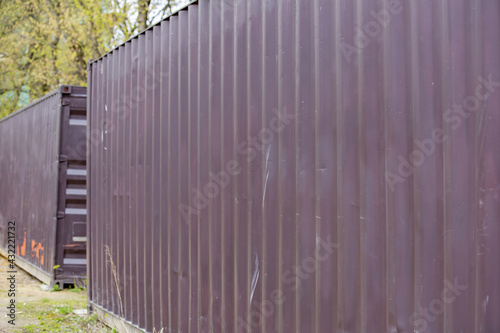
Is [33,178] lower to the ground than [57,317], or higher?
higher

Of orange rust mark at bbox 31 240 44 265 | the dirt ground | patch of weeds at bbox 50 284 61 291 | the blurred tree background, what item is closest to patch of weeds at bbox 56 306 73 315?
the dirt ground

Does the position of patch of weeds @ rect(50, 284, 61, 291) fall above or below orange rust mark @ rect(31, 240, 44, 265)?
below

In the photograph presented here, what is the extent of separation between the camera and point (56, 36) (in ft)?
72.2

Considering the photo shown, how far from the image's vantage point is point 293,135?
3.98 meters

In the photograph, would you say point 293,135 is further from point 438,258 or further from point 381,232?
point 438,258

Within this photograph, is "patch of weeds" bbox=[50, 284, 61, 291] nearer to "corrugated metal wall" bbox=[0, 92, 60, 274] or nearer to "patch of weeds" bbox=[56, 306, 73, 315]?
"corrugated metal wall" bbox=[0, 92, 60, 274]

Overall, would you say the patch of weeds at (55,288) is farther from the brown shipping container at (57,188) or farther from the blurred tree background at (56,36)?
the blurred tree background at (56,36)

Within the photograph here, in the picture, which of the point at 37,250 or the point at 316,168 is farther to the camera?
the point at 37,250

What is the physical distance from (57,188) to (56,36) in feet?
46.4

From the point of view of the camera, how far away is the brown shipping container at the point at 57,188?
923 centimetres

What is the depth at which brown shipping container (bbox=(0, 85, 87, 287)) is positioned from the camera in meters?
9.23

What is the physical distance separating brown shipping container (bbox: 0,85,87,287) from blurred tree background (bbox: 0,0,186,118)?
7.68 meters

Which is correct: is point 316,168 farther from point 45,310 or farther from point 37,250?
point 37,250

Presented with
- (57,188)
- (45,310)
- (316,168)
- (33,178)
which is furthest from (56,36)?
(316,168)
